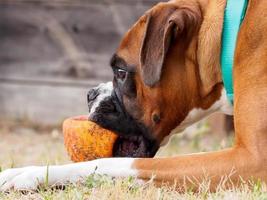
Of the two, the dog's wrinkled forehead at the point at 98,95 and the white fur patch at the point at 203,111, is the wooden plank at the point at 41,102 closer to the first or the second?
the dog's wrinkled forehead at the point at 98,95

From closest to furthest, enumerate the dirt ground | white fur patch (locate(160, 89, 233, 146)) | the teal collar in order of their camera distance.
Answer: the teal collar, white fur patch (locate(160, 89, 233, 146)), the dirt ground

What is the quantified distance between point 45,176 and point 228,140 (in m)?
2.89

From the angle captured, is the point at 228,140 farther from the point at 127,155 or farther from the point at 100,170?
the point at 100,170

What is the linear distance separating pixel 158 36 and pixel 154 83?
230mm

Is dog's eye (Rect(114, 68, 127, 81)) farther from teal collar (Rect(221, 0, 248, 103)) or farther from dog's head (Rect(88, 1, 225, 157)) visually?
teal collar (Rect(221, 0, 248, 103))

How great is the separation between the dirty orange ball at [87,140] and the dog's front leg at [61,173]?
446 mm

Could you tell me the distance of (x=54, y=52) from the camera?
23.8 feet

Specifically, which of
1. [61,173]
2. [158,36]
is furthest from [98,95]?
[61,173]

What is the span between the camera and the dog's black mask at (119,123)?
4.18 m

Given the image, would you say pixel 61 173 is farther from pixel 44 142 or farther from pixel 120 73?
pixel 44 142

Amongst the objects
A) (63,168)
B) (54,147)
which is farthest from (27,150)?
(63,168)

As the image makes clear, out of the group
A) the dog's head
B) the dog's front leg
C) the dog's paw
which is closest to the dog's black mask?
A: the dog's head

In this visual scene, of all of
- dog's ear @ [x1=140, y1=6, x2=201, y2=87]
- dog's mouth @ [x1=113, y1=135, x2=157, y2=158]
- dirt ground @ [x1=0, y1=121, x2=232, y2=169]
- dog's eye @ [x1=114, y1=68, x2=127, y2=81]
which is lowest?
dirt ground @ [x1=0, y1=121, x2=232, y2=169]

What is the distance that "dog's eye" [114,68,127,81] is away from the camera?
4.15m
